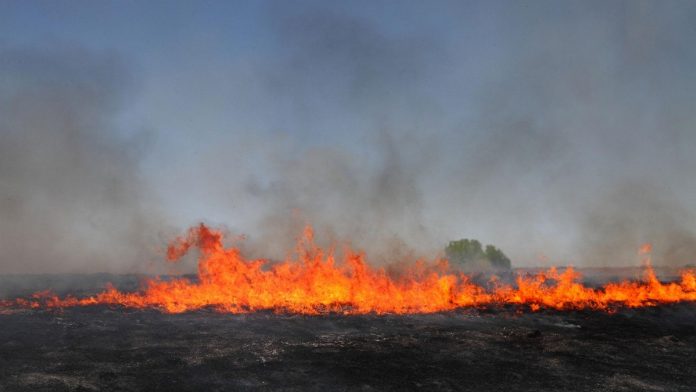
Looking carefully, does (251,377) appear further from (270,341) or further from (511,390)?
(511,390)

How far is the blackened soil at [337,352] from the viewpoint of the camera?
35.3 ft

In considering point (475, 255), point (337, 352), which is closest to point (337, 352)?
point (337, 352)

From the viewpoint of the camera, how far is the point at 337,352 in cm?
1344

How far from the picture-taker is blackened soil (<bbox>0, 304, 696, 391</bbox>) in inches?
424

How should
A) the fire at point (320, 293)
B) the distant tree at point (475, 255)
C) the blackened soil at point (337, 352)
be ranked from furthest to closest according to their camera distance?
the distant tree at point (475, 255) < the fire at point (320, 293) < the blackened soil at point (337, 352)

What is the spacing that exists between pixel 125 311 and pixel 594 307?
21.3m

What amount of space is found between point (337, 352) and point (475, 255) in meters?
50.4

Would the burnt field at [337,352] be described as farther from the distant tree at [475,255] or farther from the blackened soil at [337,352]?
the distant tree at [475,255]

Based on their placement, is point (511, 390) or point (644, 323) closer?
point (511, 390)

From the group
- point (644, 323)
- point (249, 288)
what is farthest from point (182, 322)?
point (644, 323)

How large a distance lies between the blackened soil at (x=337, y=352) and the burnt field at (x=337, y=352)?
37 millimetres

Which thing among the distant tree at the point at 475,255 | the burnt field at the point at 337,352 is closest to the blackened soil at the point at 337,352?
the burnt field at the point at 337,352

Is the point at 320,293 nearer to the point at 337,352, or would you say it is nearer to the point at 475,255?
the point at 337,352

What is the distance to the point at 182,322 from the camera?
57.7ft
